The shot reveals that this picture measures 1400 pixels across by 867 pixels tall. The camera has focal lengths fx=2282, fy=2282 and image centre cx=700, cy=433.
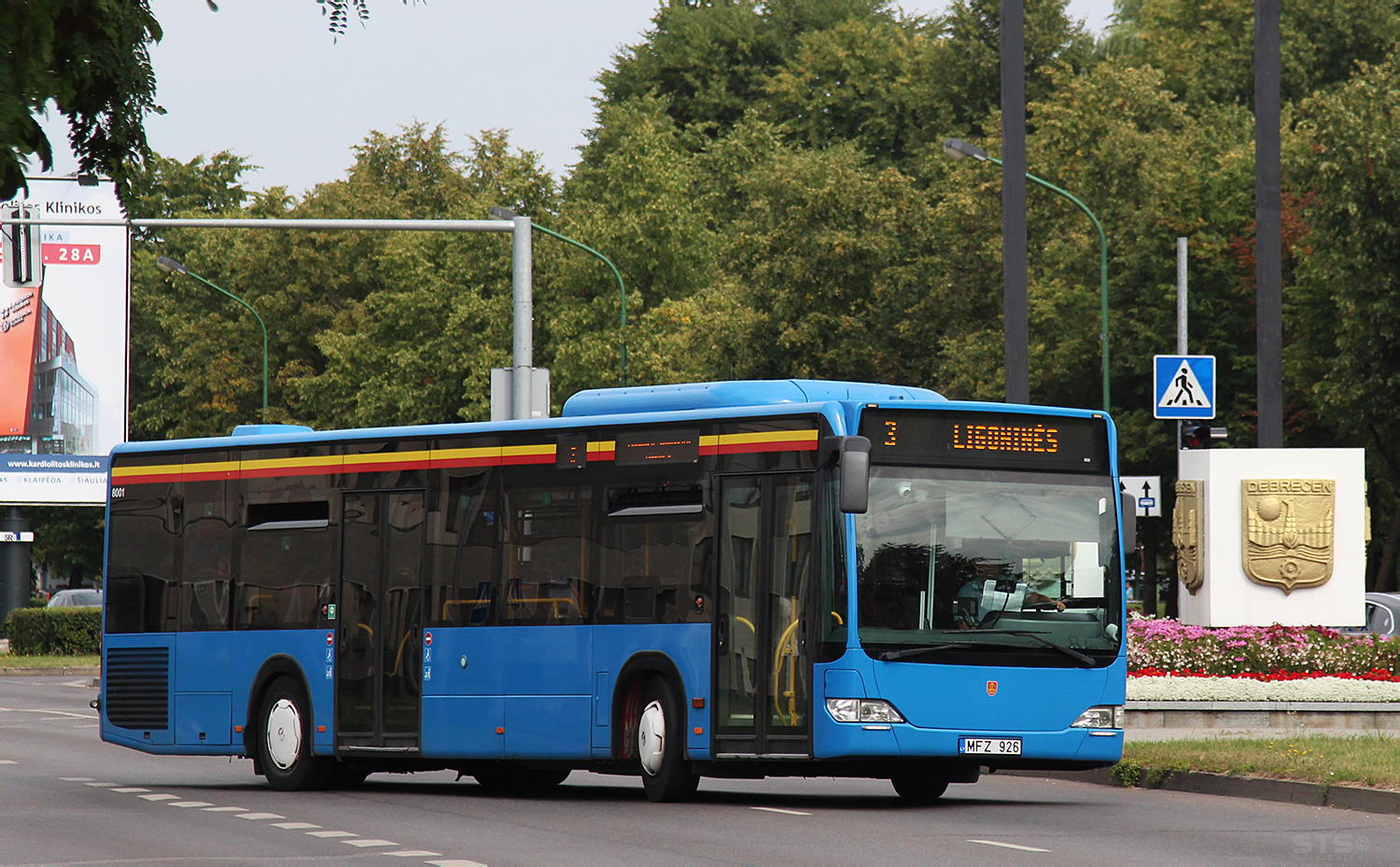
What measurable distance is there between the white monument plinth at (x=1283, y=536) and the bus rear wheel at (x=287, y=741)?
34.0 ft

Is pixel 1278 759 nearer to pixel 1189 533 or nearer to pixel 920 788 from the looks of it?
pixel 920 788

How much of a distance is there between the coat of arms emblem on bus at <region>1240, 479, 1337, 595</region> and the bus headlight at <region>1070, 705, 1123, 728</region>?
8.85m

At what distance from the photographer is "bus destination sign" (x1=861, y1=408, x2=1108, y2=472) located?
15336mm

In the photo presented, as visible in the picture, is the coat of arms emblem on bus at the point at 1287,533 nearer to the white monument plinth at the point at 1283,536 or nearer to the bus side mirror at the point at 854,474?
the white monument plinth at the point at 1283,536

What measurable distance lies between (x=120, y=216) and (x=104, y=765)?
39.5 feet

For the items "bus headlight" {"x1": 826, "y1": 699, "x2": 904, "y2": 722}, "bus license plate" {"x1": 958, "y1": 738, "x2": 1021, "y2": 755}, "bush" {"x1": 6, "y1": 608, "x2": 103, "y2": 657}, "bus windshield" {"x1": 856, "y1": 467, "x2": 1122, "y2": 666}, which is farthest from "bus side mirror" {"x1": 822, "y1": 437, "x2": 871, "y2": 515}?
"bush" {"x1": 6, "y1": 608, "x2": 103, "y2": 657}

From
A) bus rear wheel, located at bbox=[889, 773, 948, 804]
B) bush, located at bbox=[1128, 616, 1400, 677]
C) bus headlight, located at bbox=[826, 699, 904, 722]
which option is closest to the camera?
bus headlight, located at bbox=[826, 699, 904, 722]

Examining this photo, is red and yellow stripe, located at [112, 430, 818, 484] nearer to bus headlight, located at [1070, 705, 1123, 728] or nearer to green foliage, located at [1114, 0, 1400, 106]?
bus headlight, located at [1070, 705, 1123, 728]

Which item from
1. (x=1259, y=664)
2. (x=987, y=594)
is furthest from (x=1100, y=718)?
(x=1259, y=664)

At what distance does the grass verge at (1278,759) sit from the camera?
16.3m

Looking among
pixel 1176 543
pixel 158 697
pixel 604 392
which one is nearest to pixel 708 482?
pixel 604 392

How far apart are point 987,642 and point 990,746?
686 mm

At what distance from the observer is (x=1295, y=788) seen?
16.2 m

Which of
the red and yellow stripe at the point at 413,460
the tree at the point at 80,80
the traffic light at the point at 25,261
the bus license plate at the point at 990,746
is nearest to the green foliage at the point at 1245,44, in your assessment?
the traffic light at the point at 25,261
